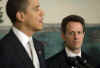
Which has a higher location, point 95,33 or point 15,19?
point 15,19

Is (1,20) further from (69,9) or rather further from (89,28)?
(89,28)

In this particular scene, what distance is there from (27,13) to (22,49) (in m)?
0.19

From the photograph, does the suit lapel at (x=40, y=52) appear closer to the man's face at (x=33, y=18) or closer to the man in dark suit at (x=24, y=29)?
the man in dark suit at (x=24, y=29)

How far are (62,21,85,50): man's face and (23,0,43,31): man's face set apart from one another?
266mm

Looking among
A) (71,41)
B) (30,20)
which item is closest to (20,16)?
(30,20)

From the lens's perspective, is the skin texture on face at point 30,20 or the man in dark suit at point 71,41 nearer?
the skin texture on face at point 30,20

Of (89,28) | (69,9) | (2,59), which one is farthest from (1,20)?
(2,59)

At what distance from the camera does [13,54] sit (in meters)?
1.12

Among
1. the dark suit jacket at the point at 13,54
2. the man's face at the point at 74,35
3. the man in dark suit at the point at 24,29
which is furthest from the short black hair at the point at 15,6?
the man's face at the point at 74,35

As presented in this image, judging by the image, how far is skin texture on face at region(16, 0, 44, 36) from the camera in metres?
1.18

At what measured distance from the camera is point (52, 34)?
8.21 feet

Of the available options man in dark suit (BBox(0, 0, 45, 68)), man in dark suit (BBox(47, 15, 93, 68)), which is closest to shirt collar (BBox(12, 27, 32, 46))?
man in dark suit (BBox(0, 0, 45, 68))

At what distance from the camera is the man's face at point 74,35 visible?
4.45 ft

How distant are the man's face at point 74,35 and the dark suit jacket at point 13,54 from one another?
25 cm
